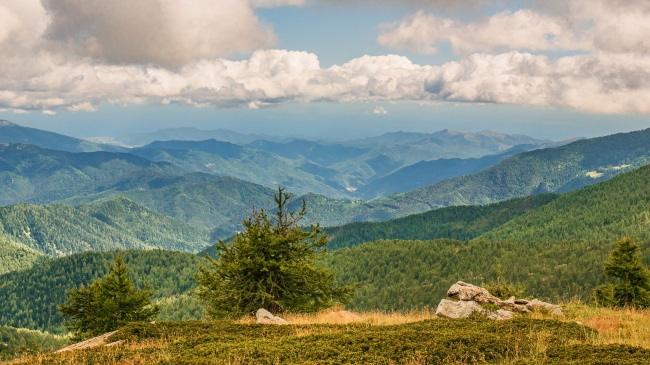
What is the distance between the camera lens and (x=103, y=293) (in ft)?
166

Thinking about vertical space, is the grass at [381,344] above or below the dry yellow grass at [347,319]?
above

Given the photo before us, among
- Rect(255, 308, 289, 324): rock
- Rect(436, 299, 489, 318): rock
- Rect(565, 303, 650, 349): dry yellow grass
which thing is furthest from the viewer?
Rect(436, 299, 489, 318): rock

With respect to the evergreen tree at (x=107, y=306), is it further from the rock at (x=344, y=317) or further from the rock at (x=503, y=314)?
the rock at (x=503, y=314)

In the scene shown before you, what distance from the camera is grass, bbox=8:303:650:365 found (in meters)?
17.3

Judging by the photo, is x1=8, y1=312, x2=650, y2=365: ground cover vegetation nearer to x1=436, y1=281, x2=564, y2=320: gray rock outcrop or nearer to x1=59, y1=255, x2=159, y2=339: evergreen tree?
x1=436, y1=281, x2=564, y2=320: gray rock outcrop

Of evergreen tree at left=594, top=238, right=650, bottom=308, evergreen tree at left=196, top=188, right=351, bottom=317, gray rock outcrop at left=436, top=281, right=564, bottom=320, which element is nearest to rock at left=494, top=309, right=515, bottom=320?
gray rock outcrop at left=436, top=281, right=564, bottom=320

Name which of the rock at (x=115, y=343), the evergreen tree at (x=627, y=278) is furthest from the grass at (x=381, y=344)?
the evergreen tree at (x=627, y=278)

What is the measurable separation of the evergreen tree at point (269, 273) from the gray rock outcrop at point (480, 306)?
11.4 metres

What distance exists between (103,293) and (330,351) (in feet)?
132

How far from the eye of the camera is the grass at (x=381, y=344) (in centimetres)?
1727

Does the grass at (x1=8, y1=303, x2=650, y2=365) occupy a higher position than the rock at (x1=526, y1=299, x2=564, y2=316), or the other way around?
the grass at (x1=8, y1=303, x2=650, y2=365)

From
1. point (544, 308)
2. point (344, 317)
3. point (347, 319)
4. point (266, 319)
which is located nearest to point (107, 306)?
point (266, 319)

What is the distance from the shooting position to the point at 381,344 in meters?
19.0

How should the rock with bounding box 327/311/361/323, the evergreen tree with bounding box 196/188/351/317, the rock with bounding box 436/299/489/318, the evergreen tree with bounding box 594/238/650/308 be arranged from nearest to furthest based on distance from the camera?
1. the rock with bounding box 436/299/489/318
2. the rock with bounding box 327/311/361/323
3. the evergreen tree with bounding box 196/188/351/317
4. the evergreen tree with bounding box 594/238/650/308
